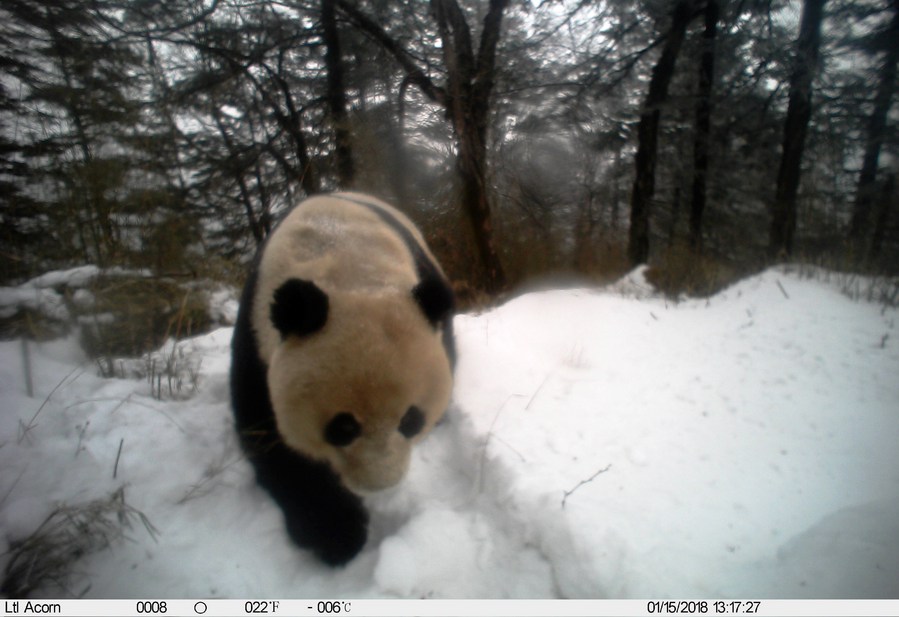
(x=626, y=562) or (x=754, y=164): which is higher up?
(x=754, y=164)

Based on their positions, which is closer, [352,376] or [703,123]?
[352,376]

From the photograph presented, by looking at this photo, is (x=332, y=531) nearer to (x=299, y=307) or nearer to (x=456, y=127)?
(x=299, y=307)

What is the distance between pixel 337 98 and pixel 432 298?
13.6 feet

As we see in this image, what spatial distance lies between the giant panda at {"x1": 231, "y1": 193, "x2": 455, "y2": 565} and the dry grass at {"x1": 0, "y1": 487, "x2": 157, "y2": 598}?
0.40m

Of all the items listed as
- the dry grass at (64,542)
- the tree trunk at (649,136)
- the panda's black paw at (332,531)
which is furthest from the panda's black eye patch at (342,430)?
the tree trunk at (649,136)

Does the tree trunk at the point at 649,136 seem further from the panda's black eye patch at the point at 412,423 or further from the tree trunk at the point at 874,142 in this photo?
the panda's black eye patch at the point at 412,423

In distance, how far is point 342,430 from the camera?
3.55 feet

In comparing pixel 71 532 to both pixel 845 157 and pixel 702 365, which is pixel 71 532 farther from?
pixel 845 157

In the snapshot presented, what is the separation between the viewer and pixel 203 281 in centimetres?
310

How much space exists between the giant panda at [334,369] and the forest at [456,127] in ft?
4.05

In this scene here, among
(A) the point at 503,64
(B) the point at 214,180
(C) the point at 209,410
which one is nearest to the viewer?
(C) the point at 209,410

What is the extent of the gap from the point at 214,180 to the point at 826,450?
17.7ft

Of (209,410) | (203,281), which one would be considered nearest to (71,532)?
(209,410)

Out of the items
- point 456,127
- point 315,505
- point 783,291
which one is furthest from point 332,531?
point 456,127
